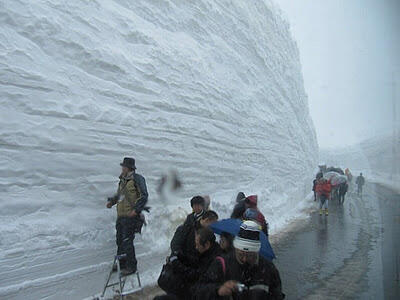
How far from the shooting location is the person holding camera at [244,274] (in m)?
2.46

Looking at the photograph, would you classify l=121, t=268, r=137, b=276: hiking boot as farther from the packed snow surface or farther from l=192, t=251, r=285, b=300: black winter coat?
l=192, t=251, r=285, b=300: black winter coat

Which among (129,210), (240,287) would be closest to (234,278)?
(240,287)

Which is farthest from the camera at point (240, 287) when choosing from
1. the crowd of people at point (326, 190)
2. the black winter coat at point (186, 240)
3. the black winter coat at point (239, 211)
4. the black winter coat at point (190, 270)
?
the crowd of people at point (326, 190)

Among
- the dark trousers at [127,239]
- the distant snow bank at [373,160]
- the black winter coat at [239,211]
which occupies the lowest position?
the dark trousers at [127,239]

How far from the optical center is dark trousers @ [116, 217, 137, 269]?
4.97m

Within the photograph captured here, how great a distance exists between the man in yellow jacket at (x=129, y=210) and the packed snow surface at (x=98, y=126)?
Answer: 38 cm

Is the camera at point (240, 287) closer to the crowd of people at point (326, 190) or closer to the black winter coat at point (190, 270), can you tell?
the black winter coat at point (190, 270)

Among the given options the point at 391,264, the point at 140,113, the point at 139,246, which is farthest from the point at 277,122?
the point at 139,246

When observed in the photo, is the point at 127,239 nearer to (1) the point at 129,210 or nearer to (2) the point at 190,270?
(1) the point at 129,210

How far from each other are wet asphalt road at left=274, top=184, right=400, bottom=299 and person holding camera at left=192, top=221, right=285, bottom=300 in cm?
331

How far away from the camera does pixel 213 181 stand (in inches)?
356

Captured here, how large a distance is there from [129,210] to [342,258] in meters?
5.04

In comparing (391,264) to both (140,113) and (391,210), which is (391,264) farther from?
(391,210)

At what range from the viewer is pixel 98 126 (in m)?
5.64
